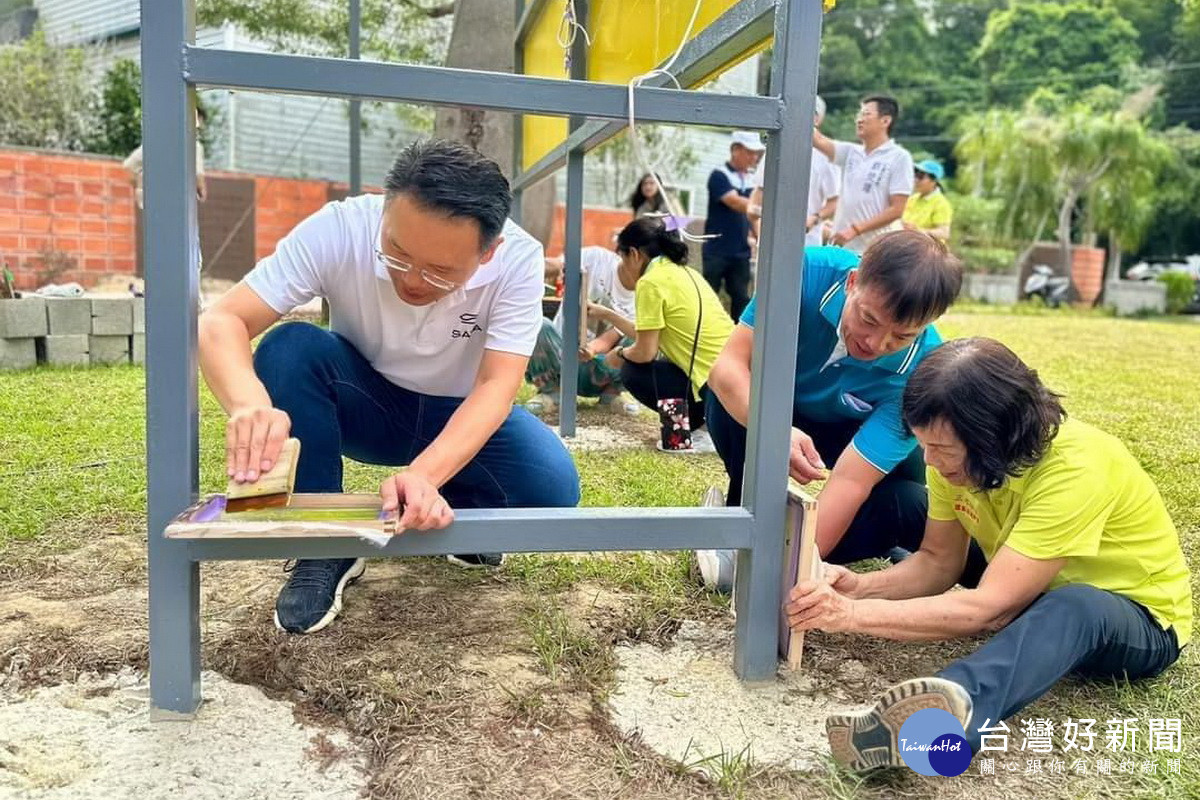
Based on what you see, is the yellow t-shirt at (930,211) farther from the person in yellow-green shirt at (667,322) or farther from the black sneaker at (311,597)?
the black sneaker at (311,597)

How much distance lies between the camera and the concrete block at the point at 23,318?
17.5ft

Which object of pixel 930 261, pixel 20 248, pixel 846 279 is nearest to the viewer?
pixel 930 261

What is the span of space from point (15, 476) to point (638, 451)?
7.38 feet

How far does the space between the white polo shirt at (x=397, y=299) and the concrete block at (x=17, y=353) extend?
413cm

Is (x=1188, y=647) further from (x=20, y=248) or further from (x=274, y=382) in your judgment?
(x=20, y=248)

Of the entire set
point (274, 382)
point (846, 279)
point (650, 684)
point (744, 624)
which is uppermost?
point (846, 279)

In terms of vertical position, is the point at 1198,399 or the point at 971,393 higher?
the point at 971,393

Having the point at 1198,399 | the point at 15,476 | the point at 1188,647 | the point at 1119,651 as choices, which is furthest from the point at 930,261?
the point at 1198,399

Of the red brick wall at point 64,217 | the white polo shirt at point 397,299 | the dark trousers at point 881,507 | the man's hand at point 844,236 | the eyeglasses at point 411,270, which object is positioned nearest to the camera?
the eyeglasses at point 411,270

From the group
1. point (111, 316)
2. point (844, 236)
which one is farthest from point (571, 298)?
point (111, 316)

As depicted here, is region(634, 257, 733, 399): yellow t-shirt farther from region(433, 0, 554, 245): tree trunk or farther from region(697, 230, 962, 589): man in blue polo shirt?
region(433, 0, 554, 245): tree trunk

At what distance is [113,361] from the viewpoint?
5.84 metres

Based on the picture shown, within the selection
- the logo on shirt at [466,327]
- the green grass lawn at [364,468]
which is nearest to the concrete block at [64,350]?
the green grass lawn at [364,468]

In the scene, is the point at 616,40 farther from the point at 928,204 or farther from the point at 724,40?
the point at 928,204
